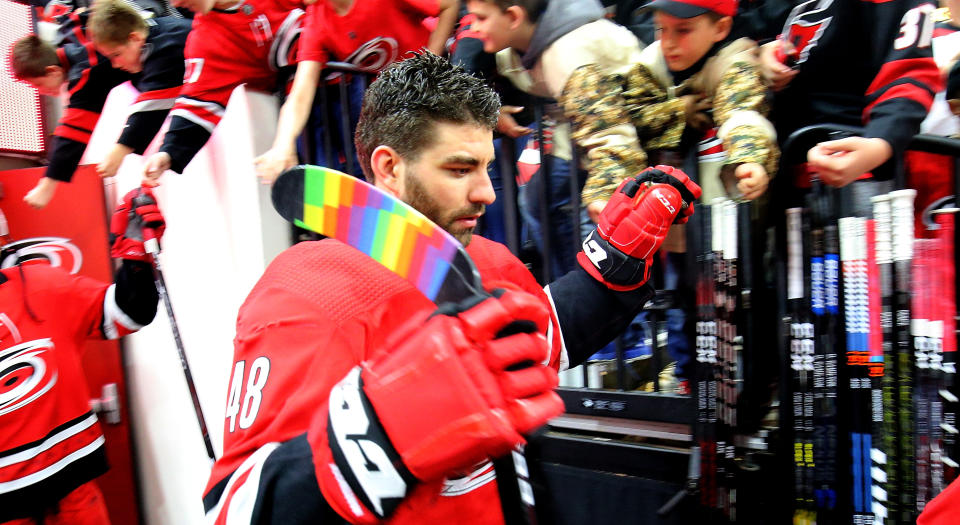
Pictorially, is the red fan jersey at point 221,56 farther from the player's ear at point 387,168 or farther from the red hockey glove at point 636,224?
the red hockey glove at point 636,224

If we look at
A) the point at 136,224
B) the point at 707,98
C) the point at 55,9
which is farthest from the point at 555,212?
the point at 55,9

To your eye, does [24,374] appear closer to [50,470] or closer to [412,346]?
[50,470]

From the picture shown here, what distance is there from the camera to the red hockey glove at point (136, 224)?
2.65 metres

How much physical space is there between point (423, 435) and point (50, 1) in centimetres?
511

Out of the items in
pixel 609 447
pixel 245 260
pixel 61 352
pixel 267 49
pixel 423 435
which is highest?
pixel 267 49

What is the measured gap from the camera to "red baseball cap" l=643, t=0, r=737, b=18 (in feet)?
5.46

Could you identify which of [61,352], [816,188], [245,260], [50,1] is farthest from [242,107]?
[50,1]

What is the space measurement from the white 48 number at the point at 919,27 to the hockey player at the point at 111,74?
9.17 feet

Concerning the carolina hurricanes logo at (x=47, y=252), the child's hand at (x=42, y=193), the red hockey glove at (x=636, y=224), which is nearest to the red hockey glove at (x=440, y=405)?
the red hockey glove at (x=636, y=224)

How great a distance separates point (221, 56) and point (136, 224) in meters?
0.81

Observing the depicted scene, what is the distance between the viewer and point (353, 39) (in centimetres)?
238

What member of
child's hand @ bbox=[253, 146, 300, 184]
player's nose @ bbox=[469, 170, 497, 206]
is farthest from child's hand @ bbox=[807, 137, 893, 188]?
child's hand @ bbox=[253, 146, 300, 184]

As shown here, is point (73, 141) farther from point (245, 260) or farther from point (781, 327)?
point (781, 327)

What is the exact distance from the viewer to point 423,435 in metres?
0.77
